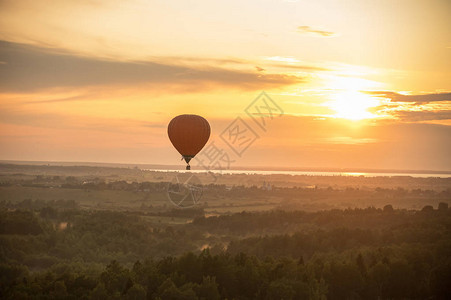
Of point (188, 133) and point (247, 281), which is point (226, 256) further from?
point (188, 133)

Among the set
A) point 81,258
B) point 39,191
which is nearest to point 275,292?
point 81,258

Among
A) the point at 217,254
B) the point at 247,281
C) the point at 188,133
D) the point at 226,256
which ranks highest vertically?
the point at 188,133

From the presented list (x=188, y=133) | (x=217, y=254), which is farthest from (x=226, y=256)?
(x=188, y=133)

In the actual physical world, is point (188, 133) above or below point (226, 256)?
above

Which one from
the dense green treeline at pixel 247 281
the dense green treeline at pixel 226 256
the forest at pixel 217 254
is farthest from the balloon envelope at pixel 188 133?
the dense green treeline at pixel 247 281

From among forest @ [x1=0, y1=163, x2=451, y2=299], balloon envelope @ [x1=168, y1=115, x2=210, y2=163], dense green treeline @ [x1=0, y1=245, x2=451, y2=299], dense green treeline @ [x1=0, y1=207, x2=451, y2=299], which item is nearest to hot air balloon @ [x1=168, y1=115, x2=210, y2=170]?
balloon envelope @ [x1=168, y1=115, x2=210, y2=163]

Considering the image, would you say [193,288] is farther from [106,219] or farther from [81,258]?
[106,219]

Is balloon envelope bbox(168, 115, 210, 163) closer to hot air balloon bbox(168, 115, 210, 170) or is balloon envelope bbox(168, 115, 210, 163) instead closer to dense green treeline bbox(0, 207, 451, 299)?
hot air balloon bbox(168, 115, 210, 170)
